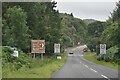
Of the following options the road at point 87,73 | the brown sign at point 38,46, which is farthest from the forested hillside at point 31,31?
the road at point 87,73

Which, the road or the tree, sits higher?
the tree

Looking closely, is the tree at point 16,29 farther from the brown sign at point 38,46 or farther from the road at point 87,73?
the brown sign at point 38,46

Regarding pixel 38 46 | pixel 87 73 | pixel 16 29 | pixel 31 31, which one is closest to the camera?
pixel 87 73

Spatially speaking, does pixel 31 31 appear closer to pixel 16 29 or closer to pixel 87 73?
pixel 16 29

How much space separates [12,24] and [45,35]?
29.9 meters

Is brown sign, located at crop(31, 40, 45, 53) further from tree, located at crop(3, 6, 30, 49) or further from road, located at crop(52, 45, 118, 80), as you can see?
tree, located at crop(3, 6, 30, 49)

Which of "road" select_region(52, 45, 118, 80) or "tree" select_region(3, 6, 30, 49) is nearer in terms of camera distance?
"road" select_region(52, 45, 118, 80)

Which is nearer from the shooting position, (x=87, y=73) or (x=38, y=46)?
(x=87, y=73)

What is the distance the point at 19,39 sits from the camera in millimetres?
57125

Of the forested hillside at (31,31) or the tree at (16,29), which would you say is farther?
the tree at (16,29)

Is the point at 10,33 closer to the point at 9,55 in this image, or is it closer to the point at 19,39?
the point at 19,39

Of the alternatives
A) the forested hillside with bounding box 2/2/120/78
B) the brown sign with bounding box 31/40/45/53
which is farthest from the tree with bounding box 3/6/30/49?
the brown sign with bounding box 31/40/45/53

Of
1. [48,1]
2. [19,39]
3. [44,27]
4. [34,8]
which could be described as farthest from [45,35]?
[19,39]

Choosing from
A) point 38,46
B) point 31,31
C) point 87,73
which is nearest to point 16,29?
A: point 38,46
